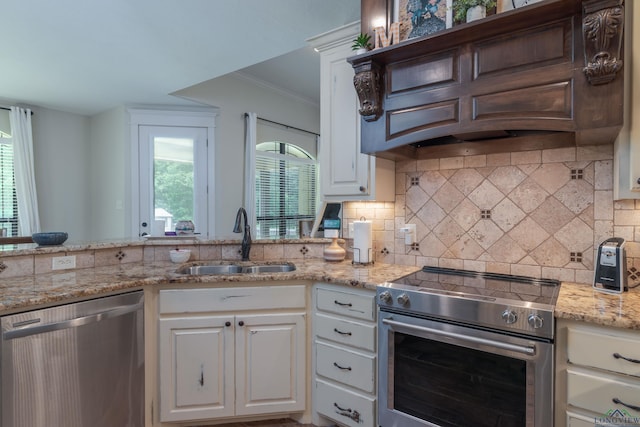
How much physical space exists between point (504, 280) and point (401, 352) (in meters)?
0.73

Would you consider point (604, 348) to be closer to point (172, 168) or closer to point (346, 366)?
point (346, 366)

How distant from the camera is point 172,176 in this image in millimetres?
4473

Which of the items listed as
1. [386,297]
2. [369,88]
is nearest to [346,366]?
A: [386,297]

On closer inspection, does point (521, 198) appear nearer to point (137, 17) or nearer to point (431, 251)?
point (431, 251)

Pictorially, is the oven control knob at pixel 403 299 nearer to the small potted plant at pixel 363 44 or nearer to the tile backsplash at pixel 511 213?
the tile backsplash at pixel 511 213

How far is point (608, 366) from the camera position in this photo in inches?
51.1

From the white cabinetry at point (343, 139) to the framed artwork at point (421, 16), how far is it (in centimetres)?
29

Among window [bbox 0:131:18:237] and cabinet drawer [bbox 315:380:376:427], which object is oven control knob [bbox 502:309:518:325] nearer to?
cabinet drawer [bbox 315:380:376:427]

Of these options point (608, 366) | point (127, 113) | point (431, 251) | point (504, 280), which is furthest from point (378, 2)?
point (127, 113)

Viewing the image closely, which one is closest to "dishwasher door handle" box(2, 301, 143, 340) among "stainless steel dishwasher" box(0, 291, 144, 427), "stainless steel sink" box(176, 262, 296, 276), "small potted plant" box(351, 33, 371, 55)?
"stainless steel dishwasher" box(0, 291, 144, 427)

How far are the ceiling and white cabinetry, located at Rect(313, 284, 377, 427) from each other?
187 centimetres

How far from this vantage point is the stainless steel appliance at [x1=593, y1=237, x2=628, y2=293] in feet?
5.17

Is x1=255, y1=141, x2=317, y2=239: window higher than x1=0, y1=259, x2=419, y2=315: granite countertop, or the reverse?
x1=255, y1=141, x2=317, y2=239: window

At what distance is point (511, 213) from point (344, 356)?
1264 mm
